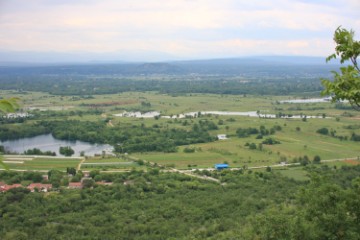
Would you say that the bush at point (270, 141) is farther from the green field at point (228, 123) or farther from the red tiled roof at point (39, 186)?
the red tiled roof at point (39, 186)

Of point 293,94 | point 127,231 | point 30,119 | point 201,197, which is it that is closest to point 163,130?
point 30,119

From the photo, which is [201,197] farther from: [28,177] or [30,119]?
[30,119]

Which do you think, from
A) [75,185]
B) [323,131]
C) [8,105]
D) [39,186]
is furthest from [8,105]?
[323,131]

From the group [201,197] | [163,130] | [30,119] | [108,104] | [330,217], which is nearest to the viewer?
[330,217]

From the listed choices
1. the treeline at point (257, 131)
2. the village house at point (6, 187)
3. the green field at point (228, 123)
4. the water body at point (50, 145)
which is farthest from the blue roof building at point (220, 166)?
the village house at point (6, 187)

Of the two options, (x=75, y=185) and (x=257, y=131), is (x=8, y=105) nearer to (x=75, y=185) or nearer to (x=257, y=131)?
(x=75, y=185)
